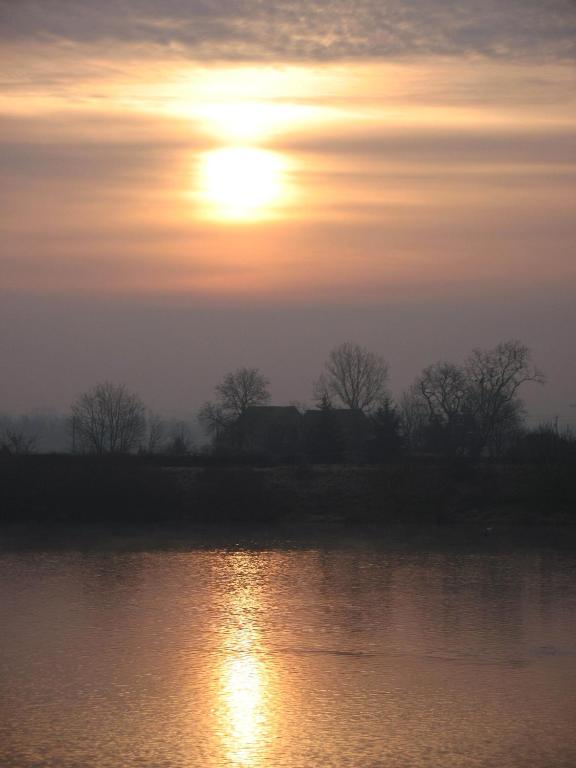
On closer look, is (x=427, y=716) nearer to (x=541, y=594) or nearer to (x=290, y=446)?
(x=541, y=594)

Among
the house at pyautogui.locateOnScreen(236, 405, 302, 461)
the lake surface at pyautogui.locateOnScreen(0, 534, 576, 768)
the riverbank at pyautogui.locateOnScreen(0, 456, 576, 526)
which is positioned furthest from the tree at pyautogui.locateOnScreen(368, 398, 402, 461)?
the lake surface at pyautogui.locateOnScreen(0, 534, 576, 768)

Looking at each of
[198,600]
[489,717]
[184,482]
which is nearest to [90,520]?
[184,482]

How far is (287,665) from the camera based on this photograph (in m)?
15.0

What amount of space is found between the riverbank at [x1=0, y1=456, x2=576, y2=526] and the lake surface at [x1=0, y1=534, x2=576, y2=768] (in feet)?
36.5

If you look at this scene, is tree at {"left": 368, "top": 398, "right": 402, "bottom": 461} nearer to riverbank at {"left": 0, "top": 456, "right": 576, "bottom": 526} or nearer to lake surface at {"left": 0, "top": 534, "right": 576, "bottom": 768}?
riverbank at {"left": 0, "top": 456, "right": 576, "bottom": 526}

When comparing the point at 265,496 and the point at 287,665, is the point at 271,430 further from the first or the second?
the point at 287,665

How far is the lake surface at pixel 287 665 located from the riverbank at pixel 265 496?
1114cm

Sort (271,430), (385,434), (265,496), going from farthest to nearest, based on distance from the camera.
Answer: (271,430)
(385,434)
(265,496)

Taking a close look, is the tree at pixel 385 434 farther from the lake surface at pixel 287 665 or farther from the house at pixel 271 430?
the lake surface at pixel 287 665

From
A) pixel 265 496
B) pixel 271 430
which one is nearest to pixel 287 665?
pixel 265 496

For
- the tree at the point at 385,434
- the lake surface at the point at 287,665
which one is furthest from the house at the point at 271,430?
the lake surface at the point at 287,665

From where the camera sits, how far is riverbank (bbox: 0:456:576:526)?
3641cm

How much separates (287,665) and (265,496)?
73.0 ft

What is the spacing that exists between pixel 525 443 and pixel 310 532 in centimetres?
1422
